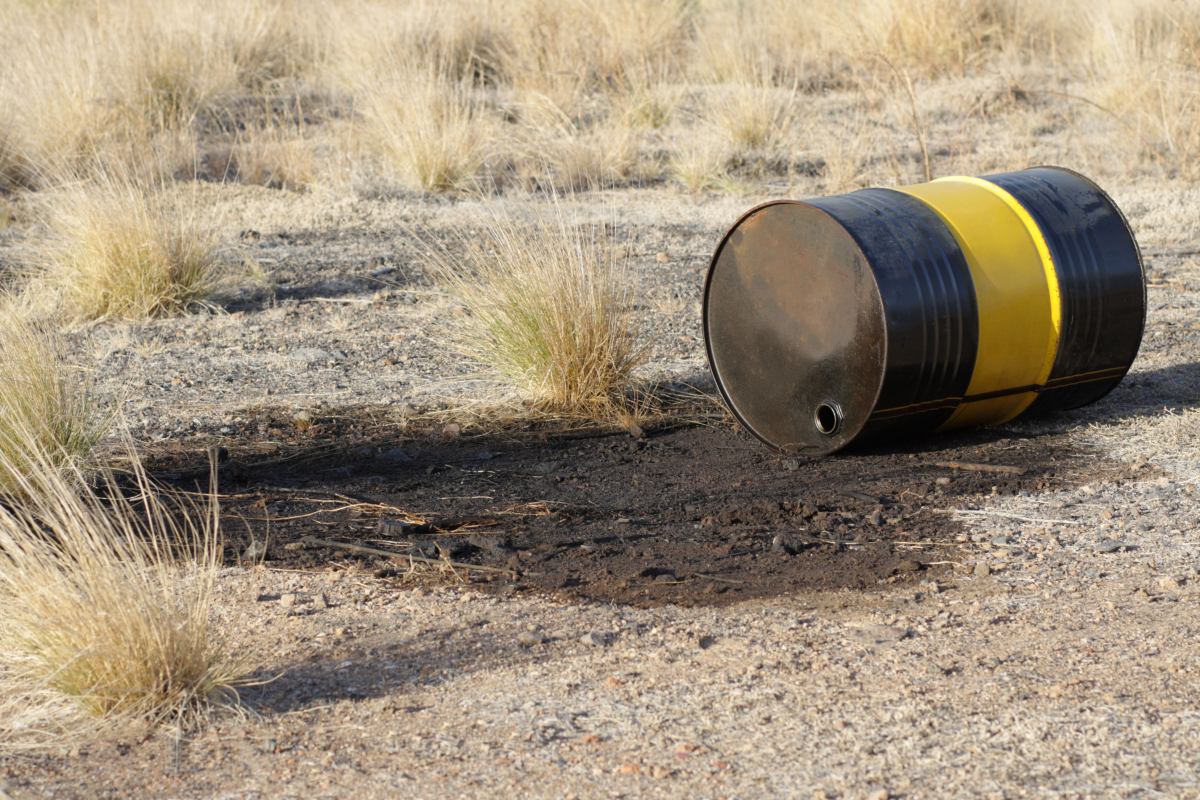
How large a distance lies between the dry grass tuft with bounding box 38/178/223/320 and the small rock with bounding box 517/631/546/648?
4.39 meters

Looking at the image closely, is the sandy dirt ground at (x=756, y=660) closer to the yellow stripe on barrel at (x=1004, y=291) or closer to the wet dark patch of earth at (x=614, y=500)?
the wet dark patch of earth at (x=614, y=500)

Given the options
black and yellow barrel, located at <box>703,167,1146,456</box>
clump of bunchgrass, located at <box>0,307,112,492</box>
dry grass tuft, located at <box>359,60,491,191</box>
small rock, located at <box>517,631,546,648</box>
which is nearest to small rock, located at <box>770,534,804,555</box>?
black and yellow barrel, located at <box>703,167,1146,456</box>

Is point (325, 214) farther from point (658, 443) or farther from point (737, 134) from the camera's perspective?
point (658, 443)

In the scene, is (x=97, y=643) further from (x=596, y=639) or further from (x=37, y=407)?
(x=37, y=407)

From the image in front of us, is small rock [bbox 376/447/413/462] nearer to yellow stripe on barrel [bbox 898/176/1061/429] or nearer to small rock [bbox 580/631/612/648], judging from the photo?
small rock [bbox 580/631/612/648]

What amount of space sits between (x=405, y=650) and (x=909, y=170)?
320 inches

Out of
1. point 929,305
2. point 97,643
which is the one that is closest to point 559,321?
point 929,305

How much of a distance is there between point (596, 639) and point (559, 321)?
216 cm

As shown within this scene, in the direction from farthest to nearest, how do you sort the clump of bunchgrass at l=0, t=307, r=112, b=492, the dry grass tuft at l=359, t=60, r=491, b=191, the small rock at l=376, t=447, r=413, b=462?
the dry grass tuft at l=359, t=60, r=491, b=191
the small rock at l=376, t=447, r=413, b=462
the clump of bunchgrass at l=0, t=307, r=112, b=492

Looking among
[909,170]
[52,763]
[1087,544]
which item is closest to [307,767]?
[52,763]

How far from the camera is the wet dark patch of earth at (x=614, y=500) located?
3475mm

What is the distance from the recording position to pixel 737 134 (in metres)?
10.6

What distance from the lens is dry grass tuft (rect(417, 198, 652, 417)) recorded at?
4961 millimetres

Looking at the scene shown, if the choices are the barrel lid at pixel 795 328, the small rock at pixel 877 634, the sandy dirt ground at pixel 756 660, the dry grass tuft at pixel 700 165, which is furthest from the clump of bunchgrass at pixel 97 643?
the dry grass tuft at pixel 700 165
